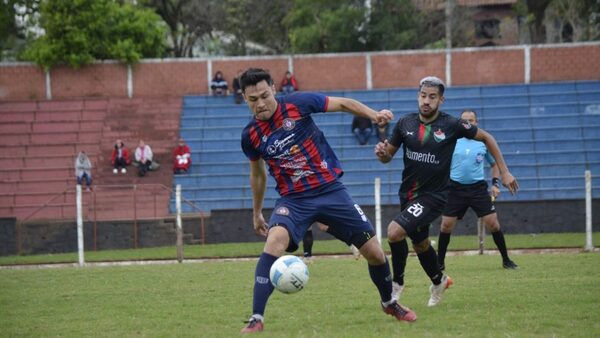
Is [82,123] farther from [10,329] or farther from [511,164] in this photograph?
[10,329]

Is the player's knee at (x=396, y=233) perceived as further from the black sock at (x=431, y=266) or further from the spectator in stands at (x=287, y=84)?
the spectator in stands at (x=287, y=84)

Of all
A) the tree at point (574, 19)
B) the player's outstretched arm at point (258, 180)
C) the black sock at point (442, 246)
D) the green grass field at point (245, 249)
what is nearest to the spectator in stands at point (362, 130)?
the green grass field at point (245, 249)

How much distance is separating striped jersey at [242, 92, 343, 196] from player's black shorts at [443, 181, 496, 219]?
595 cm

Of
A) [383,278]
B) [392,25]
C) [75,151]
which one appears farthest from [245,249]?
[392,25]

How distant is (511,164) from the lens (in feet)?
104

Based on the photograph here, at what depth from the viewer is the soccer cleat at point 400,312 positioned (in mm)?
9562

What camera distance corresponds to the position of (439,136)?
35.4ft

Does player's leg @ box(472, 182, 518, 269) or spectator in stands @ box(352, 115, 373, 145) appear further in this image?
spectator in stands @ box(352, 115, 373, 145)

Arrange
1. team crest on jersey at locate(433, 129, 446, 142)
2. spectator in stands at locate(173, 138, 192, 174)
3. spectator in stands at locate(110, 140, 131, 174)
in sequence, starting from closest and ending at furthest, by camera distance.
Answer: team crest on jersey at locate(433, 129, 446, 142) < spectator in stands at locate(173, 138, 192, 174) < spectator in stands at locate(110, 140, 131, 174)

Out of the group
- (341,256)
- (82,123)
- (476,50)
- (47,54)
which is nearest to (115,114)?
(82,123)

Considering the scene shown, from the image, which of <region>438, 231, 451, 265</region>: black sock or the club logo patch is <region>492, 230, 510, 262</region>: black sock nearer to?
<region>438, 231, 451, 265</region>: black sock

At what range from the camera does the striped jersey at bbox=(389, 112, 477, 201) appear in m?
10.8

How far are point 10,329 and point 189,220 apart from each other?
62.3 ft

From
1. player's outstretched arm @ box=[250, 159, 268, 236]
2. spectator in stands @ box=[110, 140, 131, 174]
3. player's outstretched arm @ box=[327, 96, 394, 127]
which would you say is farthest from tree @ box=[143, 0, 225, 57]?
player's outstretched arm @ box=[327, 96, 394, 127]
